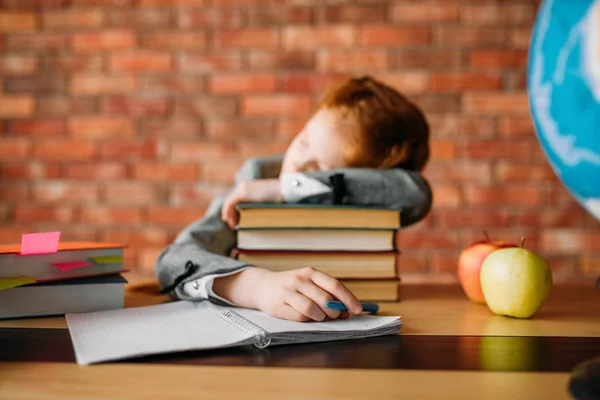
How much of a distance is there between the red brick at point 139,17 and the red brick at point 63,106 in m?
0.31

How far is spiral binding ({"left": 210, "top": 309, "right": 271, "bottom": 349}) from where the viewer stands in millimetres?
651

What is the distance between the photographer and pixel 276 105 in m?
2.17

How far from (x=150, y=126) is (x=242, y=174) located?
2.98 feet

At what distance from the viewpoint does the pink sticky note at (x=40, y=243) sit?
83cm

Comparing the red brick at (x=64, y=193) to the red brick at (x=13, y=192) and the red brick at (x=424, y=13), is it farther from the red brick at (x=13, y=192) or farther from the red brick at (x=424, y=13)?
the red brick at (x=424, y=13)

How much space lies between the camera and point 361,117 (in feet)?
3.97

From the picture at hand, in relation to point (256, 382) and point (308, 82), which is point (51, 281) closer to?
point (256, 382)

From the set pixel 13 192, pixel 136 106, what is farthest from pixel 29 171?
pixel 136 106

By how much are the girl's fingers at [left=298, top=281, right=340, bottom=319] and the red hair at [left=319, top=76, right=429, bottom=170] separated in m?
0.50

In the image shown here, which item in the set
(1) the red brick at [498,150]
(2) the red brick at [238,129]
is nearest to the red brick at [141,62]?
(2) the red brick at [238,129]

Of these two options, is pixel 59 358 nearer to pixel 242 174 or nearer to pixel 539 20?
pixel 539 20

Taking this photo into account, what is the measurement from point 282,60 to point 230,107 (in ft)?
0.84

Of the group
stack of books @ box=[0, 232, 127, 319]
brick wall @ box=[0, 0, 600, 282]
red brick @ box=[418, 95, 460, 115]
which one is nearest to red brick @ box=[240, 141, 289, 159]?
brick wall @ box=[0, 0, 600, 282]

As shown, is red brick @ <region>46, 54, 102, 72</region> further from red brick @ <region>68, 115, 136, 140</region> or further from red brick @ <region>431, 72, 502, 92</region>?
red brick @ <region>431, 72, 502, 92</region>
